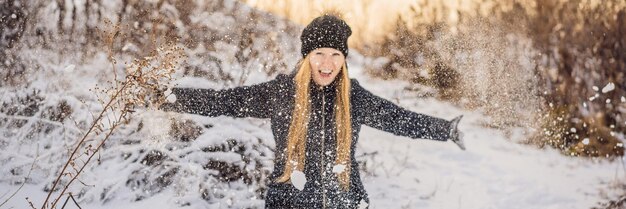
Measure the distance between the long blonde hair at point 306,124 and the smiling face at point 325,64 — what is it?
0.02m

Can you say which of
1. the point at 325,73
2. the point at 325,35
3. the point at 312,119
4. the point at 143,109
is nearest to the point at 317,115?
the point at 312,119

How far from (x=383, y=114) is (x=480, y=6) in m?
2.97

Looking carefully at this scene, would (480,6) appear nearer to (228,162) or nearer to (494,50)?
(494,50)

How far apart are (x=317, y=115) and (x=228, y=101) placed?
40cm

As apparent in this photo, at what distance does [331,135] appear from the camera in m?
2.57

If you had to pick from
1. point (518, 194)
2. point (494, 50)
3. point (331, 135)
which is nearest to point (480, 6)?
point (494, 50)

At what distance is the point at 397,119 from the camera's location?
2721 mm

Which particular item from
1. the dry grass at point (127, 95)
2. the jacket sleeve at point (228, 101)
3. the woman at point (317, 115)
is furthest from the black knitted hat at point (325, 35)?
the dry grass at point (127, 95)

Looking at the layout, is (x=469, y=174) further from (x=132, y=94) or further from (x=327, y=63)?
(x=132, y=94)

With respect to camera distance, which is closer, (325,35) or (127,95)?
(127,95)

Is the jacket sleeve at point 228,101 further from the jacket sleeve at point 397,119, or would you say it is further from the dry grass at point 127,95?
the jacket sleeve at point 397,119

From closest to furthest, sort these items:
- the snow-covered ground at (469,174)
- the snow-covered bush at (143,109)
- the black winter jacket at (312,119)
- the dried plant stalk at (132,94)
A: the dried plant stalk at (132,94)
the black winter jacket at (312,119)
the snow-covered bush at (143,109)
the snow-covered ground at (469,174)

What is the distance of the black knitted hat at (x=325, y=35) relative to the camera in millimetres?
2643

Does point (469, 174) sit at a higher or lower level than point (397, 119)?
higher
